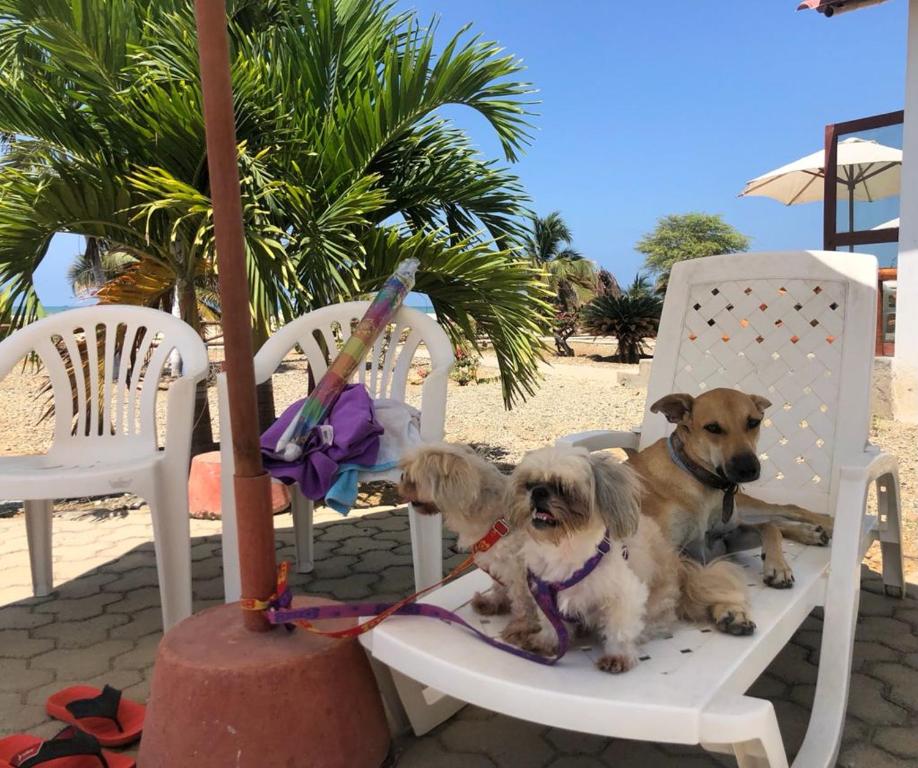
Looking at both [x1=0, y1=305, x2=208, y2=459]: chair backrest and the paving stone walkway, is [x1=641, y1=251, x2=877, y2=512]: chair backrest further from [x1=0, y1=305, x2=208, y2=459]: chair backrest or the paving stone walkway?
[x1=0, y1=305, x2=208, y2=459]: chair backrest

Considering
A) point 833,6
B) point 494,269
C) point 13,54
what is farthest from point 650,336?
point 13,54

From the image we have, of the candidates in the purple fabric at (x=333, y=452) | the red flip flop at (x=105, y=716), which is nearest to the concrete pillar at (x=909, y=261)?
the purple fabric at (x=333, y=452)

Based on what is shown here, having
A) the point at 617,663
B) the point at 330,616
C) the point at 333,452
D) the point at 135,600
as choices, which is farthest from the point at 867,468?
the point at 135,600

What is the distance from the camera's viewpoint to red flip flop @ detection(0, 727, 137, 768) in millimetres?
2203

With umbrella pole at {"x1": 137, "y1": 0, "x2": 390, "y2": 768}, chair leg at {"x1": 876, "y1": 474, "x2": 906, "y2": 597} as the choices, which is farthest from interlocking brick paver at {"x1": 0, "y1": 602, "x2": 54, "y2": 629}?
chair leg at {"x1": 876, "y1": 474, "x2": 906, "y2": 597}

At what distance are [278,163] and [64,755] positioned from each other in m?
3.88

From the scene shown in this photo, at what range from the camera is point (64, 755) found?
7.31 feet

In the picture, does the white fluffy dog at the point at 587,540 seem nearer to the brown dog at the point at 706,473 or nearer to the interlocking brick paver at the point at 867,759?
the brown dog at the point at 706,473

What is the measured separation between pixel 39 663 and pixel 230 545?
1.00 meters

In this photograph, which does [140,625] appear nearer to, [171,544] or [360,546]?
[171,544]

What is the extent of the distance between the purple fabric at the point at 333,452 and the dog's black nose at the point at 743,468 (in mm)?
1526

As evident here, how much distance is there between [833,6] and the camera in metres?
7.89

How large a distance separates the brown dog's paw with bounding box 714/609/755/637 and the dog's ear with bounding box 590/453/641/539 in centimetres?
48

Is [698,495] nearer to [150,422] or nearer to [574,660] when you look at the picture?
[574,660]
